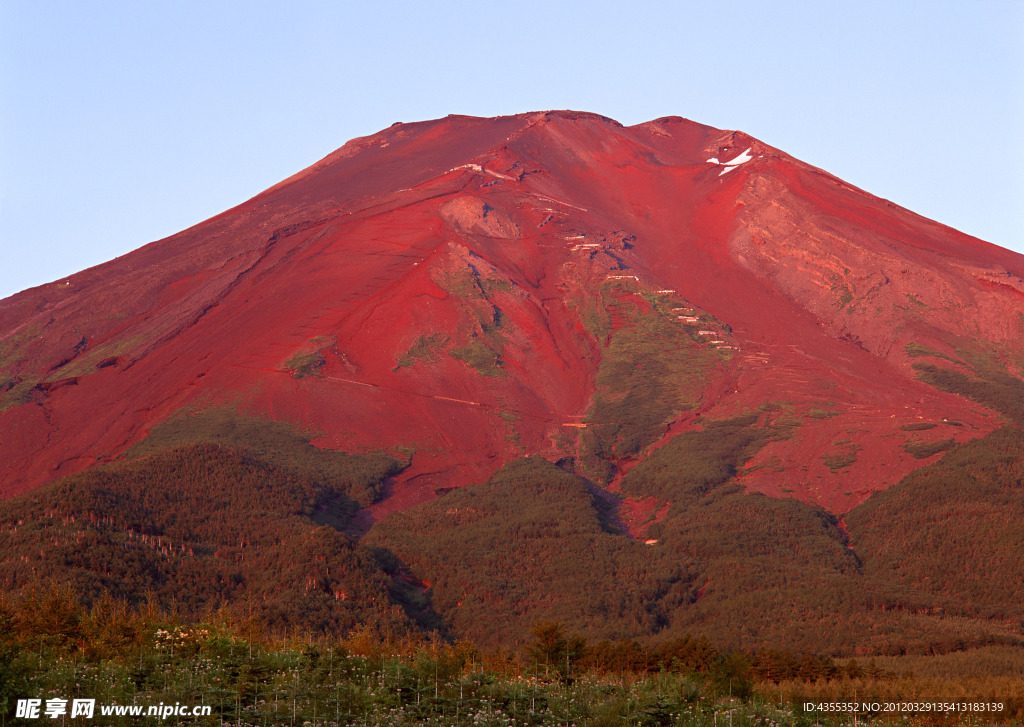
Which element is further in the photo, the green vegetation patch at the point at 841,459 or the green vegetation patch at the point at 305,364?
the green vegetation patch at the point at 305,364

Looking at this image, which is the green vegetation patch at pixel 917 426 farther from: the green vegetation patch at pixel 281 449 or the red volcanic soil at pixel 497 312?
the green vegetation patch at pixel 281 449

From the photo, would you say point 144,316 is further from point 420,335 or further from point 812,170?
point 812,170

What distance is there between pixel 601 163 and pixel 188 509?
8574 centimetres

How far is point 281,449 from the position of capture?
95.9 metres

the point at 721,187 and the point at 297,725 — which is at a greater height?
the point at 721,187

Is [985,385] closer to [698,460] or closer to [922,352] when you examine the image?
[922,352]

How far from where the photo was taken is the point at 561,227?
5148 inches

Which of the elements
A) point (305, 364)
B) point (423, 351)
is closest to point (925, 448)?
point (423, 351)

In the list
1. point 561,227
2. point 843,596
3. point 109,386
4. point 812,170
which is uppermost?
point 812,170

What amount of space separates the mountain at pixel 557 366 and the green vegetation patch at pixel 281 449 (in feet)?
1.15

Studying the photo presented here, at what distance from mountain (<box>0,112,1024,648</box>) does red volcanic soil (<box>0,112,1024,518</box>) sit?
14.0 inches

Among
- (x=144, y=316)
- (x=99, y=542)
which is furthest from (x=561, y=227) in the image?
(x=99, y=542)

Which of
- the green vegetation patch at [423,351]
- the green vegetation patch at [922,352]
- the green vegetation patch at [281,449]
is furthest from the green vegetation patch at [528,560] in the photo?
the green vegetation patch at [922,352]

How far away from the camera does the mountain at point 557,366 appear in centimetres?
8725
